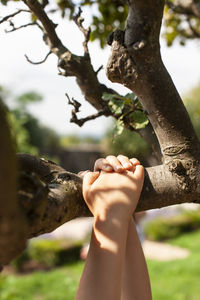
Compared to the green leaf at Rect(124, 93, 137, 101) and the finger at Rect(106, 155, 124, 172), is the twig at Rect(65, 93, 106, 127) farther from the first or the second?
the finger at Rect(106, 155, 124, 172)

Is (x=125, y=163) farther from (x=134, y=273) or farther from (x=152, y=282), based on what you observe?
(x=152, y=282)

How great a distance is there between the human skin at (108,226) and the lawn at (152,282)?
501 cm

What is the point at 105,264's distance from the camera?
47.6 inches

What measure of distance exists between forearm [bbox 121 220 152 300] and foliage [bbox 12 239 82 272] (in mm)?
8270

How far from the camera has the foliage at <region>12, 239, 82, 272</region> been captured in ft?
31.1

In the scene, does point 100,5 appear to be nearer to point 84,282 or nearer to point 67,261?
point 84,282

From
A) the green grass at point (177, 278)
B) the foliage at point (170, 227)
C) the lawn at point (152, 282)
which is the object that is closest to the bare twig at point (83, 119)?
the lawn at point (152, 282)

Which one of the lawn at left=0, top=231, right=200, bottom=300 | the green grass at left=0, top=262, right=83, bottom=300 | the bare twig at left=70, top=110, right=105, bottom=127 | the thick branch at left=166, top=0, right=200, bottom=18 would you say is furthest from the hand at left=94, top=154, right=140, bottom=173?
the green grass at left=0, top=262, right=83, bottom=300

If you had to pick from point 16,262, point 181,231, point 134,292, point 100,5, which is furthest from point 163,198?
point 181,231

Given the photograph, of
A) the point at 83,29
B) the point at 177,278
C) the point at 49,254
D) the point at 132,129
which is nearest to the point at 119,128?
the point at 132,129

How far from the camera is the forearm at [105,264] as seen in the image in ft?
3.92

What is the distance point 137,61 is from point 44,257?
29.3ft

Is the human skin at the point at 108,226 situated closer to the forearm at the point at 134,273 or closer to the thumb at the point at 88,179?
the thumb at the point at 88,179

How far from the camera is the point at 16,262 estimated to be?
928 cm
